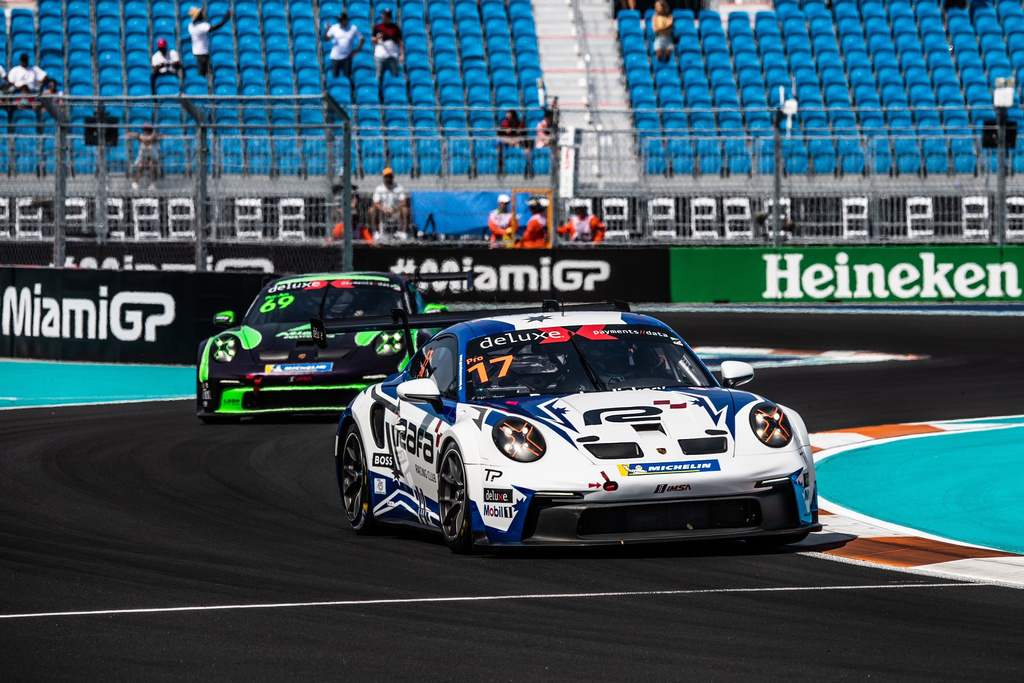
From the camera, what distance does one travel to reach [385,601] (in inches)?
269

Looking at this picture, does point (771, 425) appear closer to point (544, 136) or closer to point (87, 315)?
point (87, 315)

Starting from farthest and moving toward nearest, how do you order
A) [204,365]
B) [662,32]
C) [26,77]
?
1. [662,32]
2. [26,77]
3. [204,365]

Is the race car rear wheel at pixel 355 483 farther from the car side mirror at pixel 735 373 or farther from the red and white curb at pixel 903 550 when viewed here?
the red and white curb at pixel 903 550

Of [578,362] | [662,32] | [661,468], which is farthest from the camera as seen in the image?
[662,32]

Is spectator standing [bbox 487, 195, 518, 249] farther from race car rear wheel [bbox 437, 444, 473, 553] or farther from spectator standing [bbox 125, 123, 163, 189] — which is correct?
race car rear wheel [bbox 437, 444, 473, 553]

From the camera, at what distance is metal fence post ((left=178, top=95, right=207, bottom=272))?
19.7 m

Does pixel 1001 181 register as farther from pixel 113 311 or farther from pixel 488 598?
pixel 488 598

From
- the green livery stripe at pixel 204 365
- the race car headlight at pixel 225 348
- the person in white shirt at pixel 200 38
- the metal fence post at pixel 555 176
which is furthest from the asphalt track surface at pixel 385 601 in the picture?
the person in white shirt at pixel 200 38

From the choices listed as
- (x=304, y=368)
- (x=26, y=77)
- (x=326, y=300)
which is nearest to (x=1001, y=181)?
(x=326, y=300)

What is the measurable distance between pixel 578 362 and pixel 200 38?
2428 centimetres

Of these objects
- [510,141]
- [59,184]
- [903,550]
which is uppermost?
[510,141]

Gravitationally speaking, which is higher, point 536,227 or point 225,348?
point 536,227

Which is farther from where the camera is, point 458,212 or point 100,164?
point 458,212

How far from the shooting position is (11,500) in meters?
10.0
